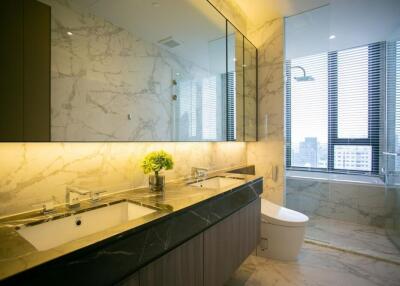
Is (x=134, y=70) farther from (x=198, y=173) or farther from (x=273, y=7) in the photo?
(x=273, y=7)

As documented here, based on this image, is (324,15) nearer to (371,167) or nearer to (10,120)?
(371,167)

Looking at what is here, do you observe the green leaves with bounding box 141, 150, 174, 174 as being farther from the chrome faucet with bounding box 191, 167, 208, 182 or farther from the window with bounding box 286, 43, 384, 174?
the window with bounding box 286, 43, 384, 174

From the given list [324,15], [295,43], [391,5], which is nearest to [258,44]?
[295,43]

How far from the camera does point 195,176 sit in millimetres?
2008

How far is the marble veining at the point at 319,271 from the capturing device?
6.40ft

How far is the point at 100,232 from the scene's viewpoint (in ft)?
2.63

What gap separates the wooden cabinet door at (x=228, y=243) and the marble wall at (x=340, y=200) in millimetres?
1313

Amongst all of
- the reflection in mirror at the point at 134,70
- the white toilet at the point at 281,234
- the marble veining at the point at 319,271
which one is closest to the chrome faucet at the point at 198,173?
the reflection in mirror at the point at 134,70

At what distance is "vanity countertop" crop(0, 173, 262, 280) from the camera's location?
626 mm

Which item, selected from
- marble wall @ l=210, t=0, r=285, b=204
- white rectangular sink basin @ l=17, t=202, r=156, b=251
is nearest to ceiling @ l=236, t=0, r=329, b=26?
marble wall @ l=210, t=0, r=285, b=204

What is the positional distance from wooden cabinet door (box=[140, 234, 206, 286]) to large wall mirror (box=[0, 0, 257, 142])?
693 mm

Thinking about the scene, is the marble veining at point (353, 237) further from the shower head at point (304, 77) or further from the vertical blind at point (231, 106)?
the shower head at point (304, 77)

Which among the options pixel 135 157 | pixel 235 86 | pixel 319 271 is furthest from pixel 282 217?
→ pixel 135 157

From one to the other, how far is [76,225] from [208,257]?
2.35ft
